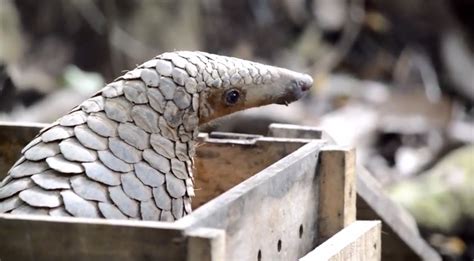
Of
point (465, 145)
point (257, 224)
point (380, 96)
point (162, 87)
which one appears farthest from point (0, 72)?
point (380, 96)

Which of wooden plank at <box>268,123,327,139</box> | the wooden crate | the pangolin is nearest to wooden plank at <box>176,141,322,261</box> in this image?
the wooden crate

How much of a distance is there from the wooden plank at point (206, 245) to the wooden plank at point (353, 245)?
0.56 m

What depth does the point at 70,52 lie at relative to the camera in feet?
29.0

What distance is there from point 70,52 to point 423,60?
3.24 m

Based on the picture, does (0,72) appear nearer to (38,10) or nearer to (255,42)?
(38,10)

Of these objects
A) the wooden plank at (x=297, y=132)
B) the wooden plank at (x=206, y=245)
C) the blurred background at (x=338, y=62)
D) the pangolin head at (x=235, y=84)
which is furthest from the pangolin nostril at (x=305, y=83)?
the blurred background at (x=338, y=62)

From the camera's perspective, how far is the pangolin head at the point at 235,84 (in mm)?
3090

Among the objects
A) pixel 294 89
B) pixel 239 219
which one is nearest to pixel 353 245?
pixel 294 89

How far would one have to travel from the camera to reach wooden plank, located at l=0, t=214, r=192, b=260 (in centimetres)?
236

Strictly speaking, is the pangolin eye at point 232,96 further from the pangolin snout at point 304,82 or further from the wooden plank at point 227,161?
the wooden plank at point 227,161

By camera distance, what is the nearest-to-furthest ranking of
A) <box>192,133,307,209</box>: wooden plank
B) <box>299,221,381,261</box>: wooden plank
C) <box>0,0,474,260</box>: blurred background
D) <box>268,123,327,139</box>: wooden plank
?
<box>299,221,381,261</box>: wooden plank → <box>192,133,307,209</box>: wooden plank → <box>268,123,327,139</box>: wooden plank → <box>0,0,474,260</box>: blurred background

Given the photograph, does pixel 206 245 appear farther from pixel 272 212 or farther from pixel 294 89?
pixel 294 89

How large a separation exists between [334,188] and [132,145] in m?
0.63

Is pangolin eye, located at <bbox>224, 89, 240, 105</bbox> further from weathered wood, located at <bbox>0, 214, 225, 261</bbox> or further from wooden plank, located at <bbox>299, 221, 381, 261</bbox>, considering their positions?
weathered wood, located at <bbox>0, 214, 225, 261</bbox>
